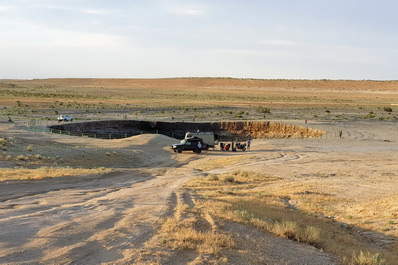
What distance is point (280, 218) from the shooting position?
1481cm

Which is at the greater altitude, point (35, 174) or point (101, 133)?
point (35, 174)

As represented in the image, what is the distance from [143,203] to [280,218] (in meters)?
4.76

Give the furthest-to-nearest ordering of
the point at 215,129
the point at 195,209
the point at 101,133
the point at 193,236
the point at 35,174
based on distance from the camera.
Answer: the point at 215,129 → the point at 101,133 → the point at 35,174 → the point at 195,209 → the point at 193,236

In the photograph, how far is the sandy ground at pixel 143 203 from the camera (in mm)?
9438

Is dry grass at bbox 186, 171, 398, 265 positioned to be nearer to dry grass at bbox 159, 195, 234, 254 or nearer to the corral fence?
dry grass at bbox 159, 195, 234, 254

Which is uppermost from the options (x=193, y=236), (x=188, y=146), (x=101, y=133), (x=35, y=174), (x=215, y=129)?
(x=193, y=236)

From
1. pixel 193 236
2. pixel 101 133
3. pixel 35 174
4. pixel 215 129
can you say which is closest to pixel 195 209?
pixel 193 236

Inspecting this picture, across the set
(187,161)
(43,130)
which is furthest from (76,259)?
(43,130)

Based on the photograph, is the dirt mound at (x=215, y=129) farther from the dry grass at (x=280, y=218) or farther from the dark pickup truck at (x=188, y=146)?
the dry grass at (x=280, y=218)

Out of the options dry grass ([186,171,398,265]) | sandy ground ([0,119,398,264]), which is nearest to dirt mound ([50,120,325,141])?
sandy ground ([0,119,398,264])

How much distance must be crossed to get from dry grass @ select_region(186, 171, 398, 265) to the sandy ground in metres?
0.59

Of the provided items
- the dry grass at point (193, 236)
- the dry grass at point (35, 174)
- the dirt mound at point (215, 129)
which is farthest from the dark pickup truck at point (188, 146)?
the dry grass at point (193, 236)

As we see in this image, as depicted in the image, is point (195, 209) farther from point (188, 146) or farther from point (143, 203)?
point (188, 146)

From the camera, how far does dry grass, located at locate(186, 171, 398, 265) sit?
39.1 feet
